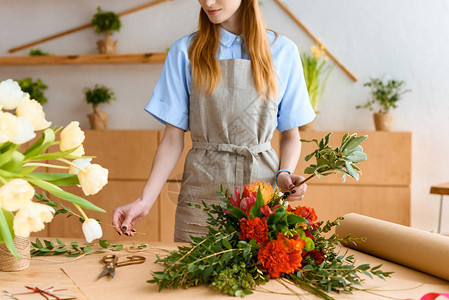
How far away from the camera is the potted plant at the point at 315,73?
312cm

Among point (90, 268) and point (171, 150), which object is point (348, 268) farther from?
point (171, 150)

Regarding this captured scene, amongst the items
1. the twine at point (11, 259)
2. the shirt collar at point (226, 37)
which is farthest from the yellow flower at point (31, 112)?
the shirt collar at point (226, 37)

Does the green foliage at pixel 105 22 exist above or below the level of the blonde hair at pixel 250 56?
above

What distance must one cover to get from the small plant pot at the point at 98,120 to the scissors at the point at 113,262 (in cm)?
248

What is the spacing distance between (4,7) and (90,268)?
3475 millimetres

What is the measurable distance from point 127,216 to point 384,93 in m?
2.41

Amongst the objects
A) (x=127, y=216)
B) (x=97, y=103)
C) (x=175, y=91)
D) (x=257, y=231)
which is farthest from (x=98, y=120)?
(x=257, y=231)

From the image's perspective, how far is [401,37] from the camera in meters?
3.23

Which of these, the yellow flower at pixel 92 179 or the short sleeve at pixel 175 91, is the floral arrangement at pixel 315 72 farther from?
the yellow flower at pixel 92 179

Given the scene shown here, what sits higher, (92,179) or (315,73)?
(315,73)

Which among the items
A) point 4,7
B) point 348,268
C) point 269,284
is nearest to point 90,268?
point 269,284

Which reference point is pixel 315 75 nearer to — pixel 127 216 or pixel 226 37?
pixel 226 37

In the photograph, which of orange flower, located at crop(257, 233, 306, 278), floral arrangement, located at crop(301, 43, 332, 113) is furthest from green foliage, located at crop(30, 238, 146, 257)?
floral arrangement, located at crop(301, 43, 332, 113)

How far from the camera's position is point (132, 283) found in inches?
34.8
